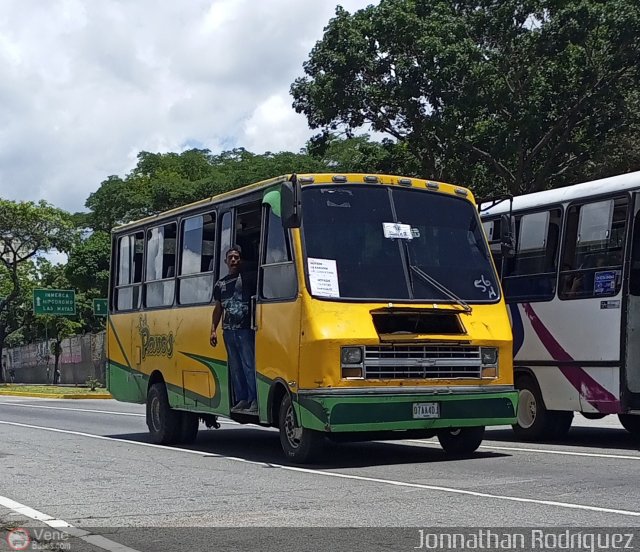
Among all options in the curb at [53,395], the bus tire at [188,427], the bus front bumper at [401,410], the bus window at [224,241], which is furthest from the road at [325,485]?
the curb at [53,395]

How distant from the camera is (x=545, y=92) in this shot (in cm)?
3023

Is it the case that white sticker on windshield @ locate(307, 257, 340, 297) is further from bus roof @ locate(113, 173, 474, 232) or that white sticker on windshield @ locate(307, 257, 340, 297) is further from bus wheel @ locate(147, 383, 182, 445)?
bus wheel @ locate(147, 383, 182, 445)

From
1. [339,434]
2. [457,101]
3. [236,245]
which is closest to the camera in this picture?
[339,434]

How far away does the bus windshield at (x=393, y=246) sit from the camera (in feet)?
37.3

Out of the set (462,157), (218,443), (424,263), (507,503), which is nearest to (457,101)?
(462,157)

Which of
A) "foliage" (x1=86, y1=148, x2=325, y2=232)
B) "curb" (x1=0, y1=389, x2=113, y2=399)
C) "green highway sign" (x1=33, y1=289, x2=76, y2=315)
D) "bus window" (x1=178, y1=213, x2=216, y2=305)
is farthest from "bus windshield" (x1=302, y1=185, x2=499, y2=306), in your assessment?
"green highway sign" (x1=33, y1=289, x2=76, y2=315)

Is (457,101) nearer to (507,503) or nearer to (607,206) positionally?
(607,206)

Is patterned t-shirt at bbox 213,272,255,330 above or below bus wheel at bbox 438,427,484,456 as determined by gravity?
above

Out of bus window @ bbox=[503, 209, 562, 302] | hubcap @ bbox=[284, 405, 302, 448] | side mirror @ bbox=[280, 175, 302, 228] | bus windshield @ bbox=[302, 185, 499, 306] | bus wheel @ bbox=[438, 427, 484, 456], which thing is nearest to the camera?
side mirror @ bbox=[280, 175, 302, 228]

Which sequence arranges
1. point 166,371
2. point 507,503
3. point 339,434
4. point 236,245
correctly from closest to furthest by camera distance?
point 507,503
point 339,434
point 236,245
point 166,371

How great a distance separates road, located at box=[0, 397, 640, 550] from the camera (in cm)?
814

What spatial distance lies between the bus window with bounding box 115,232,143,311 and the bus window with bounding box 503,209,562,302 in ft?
18.1

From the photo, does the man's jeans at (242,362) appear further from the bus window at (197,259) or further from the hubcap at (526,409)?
the hubcap at (526,409)

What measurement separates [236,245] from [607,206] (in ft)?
15.2
